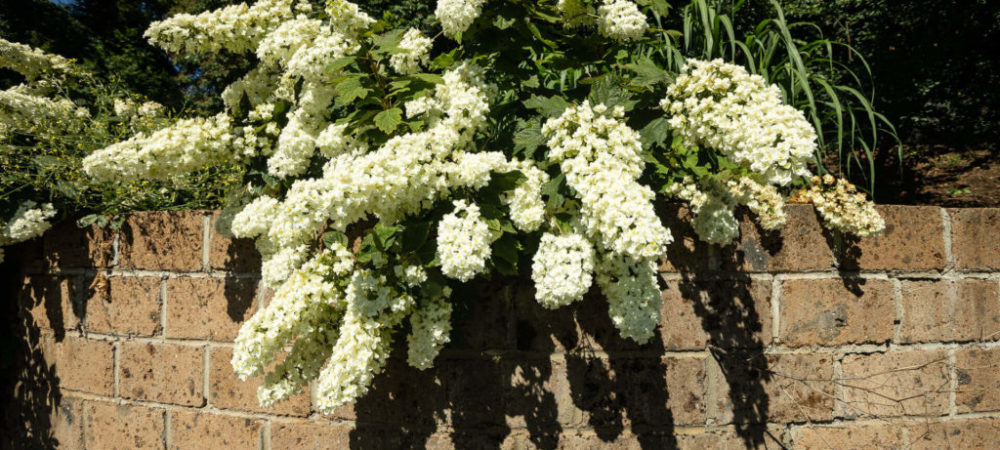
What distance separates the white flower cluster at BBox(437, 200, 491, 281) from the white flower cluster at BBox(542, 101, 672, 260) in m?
0.30

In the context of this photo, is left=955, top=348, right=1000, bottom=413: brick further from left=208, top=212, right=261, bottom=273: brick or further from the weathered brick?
left=208, top=212, right=261, bottom=273: brick

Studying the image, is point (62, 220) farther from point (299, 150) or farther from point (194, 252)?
point (299, 150)

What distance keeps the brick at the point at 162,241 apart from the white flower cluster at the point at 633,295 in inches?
74.6

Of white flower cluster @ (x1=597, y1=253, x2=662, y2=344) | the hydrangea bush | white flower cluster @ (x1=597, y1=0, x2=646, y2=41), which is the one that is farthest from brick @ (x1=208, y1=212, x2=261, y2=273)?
white flower cluster @ (x1=597, y1=0, x2=646, y2=41)

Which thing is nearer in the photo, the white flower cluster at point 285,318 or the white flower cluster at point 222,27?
the white flower cluster at point 285,318

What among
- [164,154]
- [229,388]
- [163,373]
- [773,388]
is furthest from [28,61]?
[773,388]

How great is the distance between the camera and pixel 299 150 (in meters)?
1.88

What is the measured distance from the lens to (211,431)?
228 cm

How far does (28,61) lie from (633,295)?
3760 mm

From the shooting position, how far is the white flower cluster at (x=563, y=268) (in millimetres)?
1425

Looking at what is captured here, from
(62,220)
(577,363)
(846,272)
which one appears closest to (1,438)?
(62,220)

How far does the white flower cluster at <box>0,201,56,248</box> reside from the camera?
8.21ft

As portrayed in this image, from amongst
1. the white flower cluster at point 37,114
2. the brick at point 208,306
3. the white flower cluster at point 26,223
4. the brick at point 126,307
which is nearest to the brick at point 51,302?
the brick at point 126,307

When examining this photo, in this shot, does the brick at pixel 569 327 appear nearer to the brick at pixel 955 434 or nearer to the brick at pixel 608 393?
the brick at pixel 608 393
